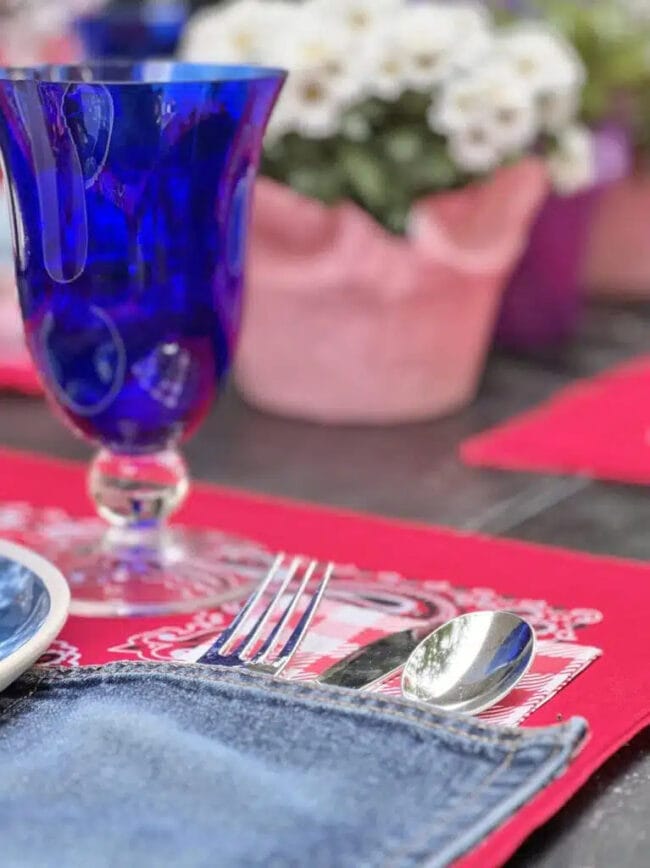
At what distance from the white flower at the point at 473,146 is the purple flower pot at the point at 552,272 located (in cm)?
27

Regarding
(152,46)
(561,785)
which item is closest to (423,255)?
(152,46)

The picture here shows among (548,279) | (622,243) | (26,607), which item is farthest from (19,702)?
(622,243)

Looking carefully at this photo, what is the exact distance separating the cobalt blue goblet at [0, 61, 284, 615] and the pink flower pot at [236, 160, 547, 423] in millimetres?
381

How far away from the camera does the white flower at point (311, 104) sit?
109cm

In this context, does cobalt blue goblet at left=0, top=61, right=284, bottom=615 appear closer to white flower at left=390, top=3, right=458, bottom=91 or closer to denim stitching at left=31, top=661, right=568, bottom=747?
denim stitching at left=31, top=661, right=568, bottom=747

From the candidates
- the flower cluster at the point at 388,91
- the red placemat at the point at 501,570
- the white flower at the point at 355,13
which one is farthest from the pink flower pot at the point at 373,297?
the red placemat at the point at 501,570

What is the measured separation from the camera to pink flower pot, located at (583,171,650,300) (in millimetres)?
1675

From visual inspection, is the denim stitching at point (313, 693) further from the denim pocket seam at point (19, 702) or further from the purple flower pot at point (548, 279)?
the purple flower pot at point (548, 279)

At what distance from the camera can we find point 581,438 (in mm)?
1051

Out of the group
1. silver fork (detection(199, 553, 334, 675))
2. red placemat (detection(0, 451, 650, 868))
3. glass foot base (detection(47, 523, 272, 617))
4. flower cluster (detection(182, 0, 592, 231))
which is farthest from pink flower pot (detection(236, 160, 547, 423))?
silver fork (detection(199, 553, 334, 675))

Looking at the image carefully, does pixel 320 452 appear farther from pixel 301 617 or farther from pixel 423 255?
pixel 301 617

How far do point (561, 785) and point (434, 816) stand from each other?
0.06m

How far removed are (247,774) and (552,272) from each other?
984mm

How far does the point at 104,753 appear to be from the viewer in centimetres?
50
